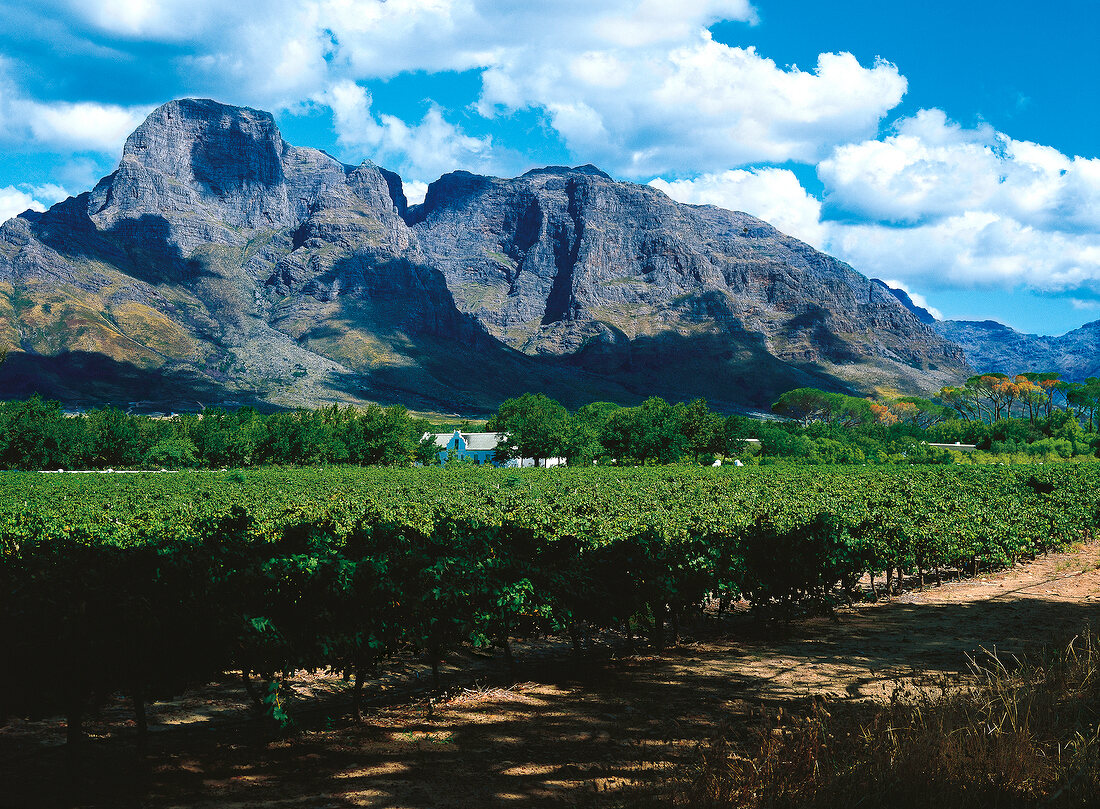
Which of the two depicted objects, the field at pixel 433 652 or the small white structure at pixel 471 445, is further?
the small white structure at pixel 471 445

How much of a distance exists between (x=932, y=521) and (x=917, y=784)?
1544 cm

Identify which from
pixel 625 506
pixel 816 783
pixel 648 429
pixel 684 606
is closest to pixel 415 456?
pixel 648 429

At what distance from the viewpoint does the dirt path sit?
6.67 m

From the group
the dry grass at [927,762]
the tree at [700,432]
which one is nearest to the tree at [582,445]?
the tree at [700,432]

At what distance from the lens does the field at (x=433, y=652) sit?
6848mm

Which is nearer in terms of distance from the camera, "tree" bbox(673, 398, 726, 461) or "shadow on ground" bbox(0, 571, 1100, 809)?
"shadow on ground" bbox(0, 571, 1100, 809)

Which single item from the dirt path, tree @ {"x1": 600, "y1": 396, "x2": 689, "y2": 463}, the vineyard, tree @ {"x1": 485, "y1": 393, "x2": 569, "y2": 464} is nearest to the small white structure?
tree @ {"x1": 485, "y1": 393, "x2": 569, "y2": 464}

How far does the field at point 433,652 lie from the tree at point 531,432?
7346 cm

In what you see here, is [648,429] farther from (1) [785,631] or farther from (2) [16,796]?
(2) [16,796]

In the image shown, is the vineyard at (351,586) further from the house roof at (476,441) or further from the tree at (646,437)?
the house roof at (476,441)

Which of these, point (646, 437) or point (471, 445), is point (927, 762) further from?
point (471, 445)

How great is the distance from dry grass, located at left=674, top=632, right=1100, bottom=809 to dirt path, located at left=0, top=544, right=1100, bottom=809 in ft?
3.56

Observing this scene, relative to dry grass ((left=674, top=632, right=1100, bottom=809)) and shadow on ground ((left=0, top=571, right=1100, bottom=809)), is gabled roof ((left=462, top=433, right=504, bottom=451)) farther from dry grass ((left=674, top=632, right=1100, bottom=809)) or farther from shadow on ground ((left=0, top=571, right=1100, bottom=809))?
dry grass ((left=674, top=632, right=1100, bottom=809))

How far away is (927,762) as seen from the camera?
5.80 meters
